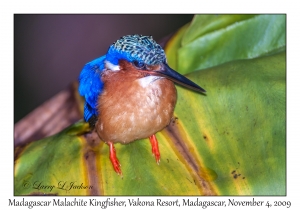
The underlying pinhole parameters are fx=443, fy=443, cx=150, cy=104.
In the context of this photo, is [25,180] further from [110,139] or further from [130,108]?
[130,108]

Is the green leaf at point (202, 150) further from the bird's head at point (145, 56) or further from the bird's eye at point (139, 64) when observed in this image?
the bird's eye at point (139, 64)

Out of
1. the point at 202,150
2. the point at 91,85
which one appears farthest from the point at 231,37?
the point at 91,85

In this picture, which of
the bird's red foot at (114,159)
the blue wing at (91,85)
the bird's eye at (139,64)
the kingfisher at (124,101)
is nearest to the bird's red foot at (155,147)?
the kingfisher at (124,101)

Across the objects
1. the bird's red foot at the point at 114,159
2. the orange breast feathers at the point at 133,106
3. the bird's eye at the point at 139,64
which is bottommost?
the bird's red foot at the point at 114,159

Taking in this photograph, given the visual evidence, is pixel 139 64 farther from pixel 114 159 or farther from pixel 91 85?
pixel 114 159

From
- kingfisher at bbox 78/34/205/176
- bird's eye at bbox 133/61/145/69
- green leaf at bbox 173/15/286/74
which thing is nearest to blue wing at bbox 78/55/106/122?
kingfisher at bbox 78/34/205/176

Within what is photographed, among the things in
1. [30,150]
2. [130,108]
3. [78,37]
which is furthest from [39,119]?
[78,37]

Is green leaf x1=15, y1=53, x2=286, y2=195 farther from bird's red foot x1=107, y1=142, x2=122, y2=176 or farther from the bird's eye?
the bird's eye
